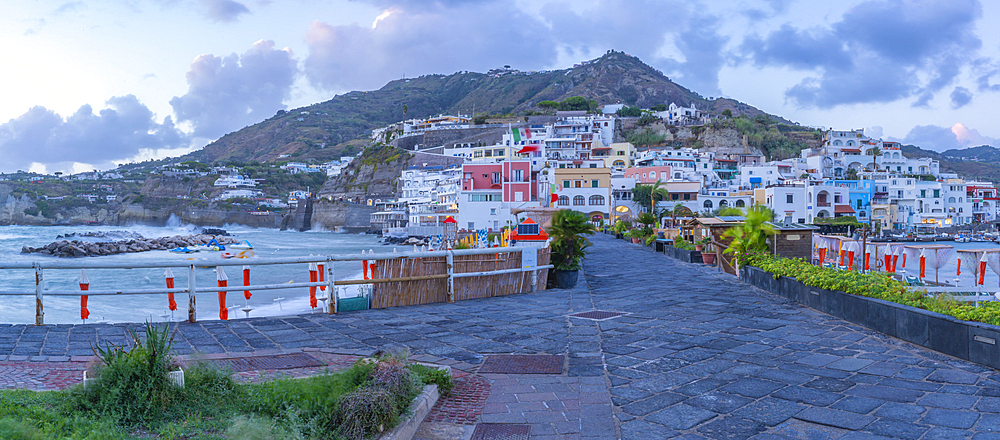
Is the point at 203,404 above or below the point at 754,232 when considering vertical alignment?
below

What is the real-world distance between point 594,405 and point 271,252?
53907 millimetres

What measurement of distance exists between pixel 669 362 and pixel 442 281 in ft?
15.8

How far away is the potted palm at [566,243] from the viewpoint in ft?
38.6

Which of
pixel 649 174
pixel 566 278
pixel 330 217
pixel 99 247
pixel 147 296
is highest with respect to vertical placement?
pixel 649 174

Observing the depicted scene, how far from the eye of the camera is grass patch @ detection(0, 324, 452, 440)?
3.04 m

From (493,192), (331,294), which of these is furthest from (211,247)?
(331,294)

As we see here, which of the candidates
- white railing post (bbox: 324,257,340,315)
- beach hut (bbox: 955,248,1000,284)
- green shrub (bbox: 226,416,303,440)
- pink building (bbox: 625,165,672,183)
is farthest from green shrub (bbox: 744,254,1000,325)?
pink building (bbox: 625,165,672,183)

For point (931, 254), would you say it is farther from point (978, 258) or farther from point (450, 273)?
point (450, 273)

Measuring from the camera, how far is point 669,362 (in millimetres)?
5211

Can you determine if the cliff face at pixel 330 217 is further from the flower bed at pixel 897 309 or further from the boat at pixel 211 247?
the flower bed at pixel 897 309

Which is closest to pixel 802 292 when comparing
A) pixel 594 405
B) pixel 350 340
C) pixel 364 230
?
pixel 594 405

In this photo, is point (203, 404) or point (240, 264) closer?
point (203, 404)

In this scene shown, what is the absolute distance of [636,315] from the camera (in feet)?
26.1

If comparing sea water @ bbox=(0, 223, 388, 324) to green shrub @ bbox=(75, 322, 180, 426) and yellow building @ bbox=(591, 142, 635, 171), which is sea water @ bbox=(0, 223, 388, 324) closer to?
green shrub @ bbox=(75, 322, 180, 426)
